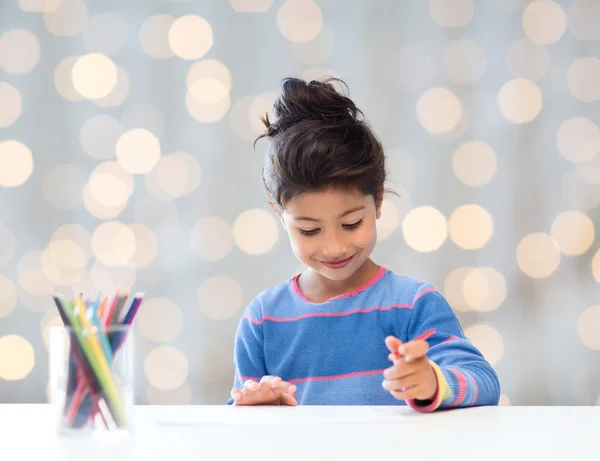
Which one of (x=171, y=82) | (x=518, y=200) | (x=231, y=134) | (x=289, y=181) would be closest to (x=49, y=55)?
(x=171, y=82)

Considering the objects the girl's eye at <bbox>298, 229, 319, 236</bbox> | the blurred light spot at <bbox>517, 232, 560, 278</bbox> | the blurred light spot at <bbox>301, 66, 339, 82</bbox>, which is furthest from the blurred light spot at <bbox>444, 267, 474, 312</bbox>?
the girl's eye at <bbox>298, 229, 319, 236</bbox>

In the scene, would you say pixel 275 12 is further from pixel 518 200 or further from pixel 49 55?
pixel 518 200

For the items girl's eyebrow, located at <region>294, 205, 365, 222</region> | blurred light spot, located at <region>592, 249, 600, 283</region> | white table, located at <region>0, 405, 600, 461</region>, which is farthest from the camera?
blurred light spot, located at <region>592, 249, 600, 283</region>

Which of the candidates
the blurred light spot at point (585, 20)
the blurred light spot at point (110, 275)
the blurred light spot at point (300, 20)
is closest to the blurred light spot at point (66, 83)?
the blurred light spot at point (110, 275)

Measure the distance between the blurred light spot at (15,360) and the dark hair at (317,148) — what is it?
38.4 inches

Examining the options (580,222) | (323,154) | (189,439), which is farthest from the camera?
(580,222)

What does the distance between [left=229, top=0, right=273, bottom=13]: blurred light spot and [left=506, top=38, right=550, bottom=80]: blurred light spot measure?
63 centimetres

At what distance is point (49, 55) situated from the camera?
187cm

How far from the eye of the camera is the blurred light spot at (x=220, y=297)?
5.98 feet

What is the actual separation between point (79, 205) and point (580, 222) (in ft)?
4.11

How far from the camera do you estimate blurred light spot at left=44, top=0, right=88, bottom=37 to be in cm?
187

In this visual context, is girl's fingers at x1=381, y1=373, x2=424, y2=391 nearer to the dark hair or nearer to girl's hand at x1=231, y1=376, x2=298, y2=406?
girl's hand at x1=231, y1=376, x2=298, y2=406

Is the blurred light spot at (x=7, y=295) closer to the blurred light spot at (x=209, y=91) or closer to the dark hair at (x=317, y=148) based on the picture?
the blurred light spot at (x=209, y=91)

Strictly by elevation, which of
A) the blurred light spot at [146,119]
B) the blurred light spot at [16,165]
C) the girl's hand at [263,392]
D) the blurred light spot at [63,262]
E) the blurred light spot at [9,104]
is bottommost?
the girl's hand at [263,392]
